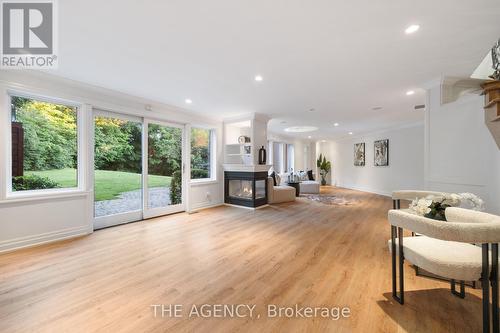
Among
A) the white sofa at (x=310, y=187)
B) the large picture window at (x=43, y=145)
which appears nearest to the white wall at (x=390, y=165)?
the white sofa at (x=310, y=187)

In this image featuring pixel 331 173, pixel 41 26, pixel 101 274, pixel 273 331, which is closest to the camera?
pixel 273 331

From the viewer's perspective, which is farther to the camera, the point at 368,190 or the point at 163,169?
the point at 368,190

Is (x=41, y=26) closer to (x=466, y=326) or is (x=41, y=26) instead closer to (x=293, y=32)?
(x=293, y=32)

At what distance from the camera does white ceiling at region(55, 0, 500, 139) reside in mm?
1745

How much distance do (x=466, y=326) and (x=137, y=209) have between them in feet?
15.6

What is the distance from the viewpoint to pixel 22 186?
3.02 meters

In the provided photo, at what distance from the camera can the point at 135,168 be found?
421 cm

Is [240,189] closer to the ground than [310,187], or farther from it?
farther from it

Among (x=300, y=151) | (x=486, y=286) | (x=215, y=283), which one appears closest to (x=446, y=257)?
(x=486, y=286)

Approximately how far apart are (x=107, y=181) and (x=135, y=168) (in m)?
0.53

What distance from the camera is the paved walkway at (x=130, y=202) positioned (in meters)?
3.84

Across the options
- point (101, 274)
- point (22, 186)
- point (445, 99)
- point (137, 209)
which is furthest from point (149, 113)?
point (445, 99)

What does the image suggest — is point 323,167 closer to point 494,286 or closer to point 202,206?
point 202,206

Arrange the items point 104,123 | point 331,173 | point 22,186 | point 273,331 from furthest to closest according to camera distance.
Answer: point 331,173
point 104,123
point 22,186
point 273,331
